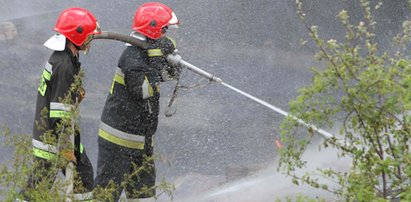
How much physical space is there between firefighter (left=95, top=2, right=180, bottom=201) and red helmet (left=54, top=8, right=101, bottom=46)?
1.04 feet

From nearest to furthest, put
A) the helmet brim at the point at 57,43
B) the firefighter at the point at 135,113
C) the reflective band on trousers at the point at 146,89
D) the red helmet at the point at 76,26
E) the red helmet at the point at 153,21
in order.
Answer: the helmet brim at the point at 57,43 → the red helmet at the point at 76,26 → the reflective band on trousers at the point at 146,89 → the firefighter at the point at 135,113 → the red helmet at the point at 153,21

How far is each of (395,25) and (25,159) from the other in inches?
275

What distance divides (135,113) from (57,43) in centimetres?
73

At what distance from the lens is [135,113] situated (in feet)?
18.6

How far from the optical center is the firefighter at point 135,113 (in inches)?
221

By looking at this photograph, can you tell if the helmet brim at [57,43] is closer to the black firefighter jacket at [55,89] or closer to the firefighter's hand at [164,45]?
the black firefighter jacket at [55,89]

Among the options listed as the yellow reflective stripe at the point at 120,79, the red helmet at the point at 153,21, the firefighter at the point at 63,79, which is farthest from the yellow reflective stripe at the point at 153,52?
the firefighter at the point at 63,79

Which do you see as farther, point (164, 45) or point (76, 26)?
point (164, 45)

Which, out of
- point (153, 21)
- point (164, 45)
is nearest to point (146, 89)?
point (164, 45)

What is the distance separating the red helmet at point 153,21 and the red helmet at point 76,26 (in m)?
0.36

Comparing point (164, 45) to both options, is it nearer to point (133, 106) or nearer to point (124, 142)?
point (133, 106)

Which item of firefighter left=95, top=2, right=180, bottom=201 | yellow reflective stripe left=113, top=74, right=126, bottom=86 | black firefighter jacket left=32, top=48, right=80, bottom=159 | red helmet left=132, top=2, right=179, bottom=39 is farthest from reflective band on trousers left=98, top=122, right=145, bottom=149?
red helmet left=132, top=2, right=179, bottom=39

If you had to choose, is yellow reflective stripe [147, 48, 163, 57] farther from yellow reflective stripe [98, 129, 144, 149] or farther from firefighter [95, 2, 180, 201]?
yellow reflective stripe [98, 129, 144, 149]

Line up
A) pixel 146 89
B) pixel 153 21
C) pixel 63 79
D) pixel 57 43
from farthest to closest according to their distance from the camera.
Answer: pixel 153 21 → pixel 146 89 → pixel 57 43 → pixel 63 79
